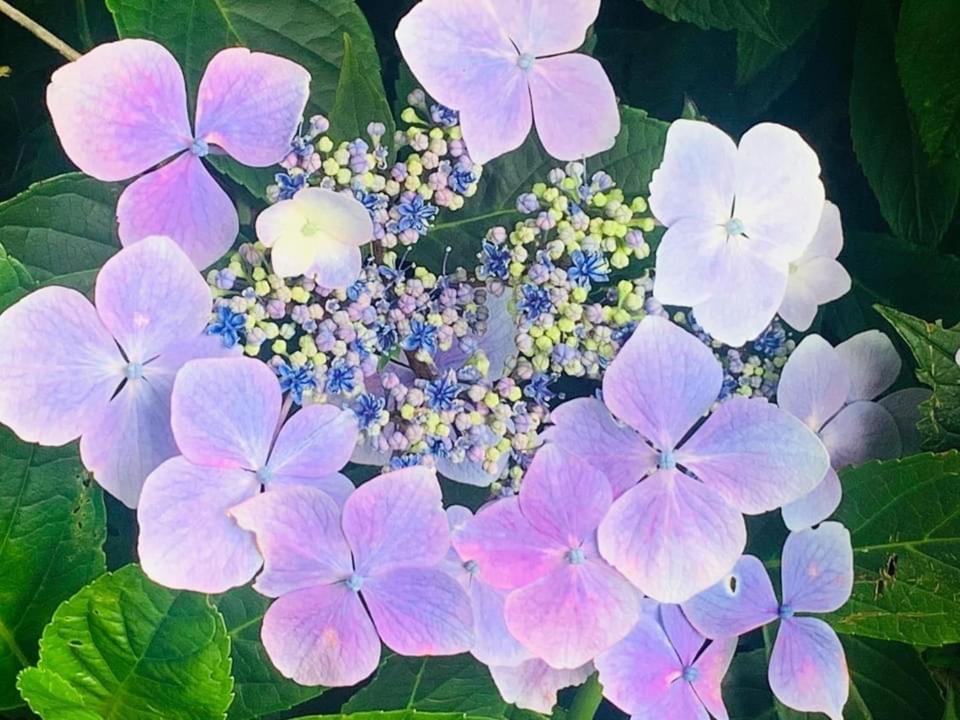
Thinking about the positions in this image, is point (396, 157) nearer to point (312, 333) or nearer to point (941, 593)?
point (312, 333)

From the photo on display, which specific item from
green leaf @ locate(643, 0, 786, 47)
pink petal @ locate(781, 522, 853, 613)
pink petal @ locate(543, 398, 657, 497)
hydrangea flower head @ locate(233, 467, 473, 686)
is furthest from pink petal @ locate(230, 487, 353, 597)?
green leaf @ locate(643, 0, 786, 47)

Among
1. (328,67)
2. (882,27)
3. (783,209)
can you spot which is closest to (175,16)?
(328,67)

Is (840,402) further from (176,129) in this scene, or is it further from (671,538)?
(176,129)

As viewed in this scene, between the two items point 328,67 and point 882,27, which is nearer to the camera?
point 328,67

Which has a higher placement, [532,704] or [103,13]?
[103,13]

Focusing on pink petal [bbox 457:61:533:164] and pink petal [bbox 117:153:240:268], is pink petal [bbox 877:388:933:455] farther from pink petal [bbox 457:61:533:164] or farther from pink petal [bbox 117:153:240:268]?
pink petal [bbox 117:153:240:268]

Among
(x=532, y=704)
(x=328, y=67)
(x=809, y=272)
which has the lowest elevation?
(x=532, y=704)

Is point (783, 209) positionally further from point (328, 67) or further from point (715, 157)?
point (328, 67)
